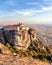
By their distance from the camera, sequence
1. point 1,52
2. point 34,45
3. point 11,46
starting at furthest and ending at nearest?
point 34,45
point 11,46
point 1,52

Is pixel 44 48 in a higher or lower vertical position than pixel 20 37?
lower

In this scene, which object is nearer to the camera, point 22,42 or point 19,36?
point 19,36

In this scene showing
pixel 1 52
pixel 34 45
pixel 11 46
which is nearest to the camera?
pixel 1 52

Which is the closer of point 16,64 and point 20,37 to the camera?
point 16,64

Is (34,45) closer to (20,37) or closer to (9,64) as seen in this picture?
(20,37)

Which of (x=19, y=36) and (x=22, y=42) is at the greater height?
(x=19, y=36)

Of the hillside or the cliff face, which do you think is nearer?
the hillside

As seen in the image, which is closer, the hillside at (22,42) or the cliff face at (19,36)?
the hillside at (22,42)

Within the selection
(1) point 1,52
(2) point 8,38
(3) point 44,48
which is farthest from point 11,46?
(3) point 44,48
